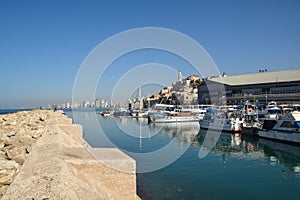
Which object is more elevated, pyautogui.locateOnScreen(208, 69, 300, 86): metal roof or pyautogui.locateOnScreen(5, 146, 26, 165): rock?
pyautogui.locateOnScreen(208, 69, 300, 86): metal roof

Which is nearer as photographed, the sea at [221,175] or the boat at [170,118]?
the sea at [221,175]

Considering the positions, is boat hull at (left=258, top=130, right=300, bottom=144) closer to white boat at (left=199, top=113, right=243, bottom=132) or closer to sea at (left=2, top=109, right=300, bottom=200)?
sea at (left=2, top=109, right=300, bottom=200)

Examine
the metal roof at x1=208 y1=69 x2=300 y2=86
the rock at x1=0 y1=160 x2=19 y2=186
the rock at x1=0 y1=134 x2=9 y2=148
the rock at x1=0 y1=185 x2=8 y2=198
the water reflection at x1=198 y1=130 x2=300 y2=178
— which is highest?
the metal roof at x1=208 y1=69 x2=300 y2=86

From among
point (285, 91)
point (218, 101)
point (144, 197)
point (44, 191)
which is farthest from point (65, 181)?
point (218, 101)

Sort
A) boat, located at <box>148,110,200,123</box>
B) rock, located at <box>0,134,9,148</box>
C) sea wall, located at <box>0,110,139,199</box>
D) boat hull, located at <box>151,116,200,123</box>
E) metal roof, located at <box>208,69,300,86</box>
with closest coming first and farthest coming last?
sea wall, located at <box>0,110,139,199</box> → rock, located at <box>0,134,9,148</box> → boat hull, located at <box>151,116,200,123</box> → boat, located at <box>148,110,200,123</box> → metal roof, located at <box>208,69,300,86</box>

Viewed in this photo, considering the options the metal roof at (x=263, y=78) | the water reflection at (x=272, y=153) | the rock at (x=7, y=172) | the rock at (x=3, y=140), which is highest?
the metal roof at (x=263, y=78)

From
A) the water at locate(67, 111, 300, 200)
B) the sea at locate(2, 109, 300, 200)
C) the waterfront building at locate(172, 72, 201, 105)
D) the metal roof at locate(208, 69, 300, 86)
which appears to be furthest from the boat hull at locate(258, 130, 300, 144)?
the waterfront building at locate(172, 72, 201, 105)

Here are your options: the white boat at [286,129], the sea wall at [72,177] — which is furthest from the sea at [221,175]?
the sea wall at [72,177]

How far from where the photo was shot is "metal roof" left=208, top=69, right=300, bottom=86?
205 feet

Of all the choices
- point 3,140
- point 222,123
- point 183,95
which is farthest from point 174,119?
point 3,140

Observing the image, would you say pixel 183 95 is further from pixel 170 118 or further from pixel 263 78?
pixel 170 118

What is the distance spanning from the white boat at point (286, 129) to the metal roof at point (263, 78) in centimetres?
3801

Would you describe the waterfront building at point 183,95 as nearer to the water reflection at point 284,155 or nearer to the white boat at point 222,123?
the white boat at point 222,123

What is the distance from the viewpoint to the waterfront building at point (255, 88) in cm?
5916
